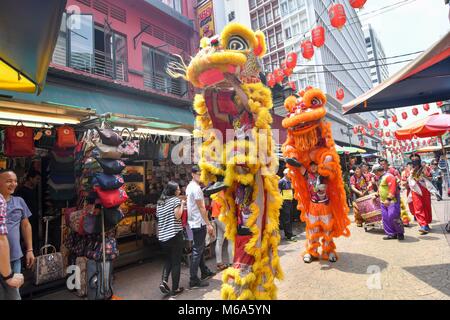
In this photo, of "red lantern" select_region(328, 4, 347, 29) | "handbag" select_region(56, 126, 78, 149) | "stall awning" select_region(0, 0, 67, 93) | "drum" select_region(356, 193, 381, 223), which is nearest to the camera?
"stall awning" select_region(0, 0, 67, 93)

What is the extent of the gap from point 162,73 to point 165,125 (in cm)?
611

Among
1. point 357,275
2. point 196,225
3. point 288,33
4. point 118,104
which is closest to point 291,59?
point 118,104

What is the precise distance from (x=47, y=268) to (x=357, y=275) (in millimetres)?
4695

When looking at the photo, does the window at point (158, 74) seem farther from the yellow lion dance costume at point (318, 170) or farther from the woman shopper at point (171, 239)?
the woman shopper at point (171, 239)

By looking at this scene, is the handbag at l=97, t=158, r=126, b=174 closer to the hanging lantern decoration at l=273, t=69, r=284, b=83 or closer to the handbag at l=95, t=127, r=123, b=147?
the handbag at l=95, t=127, r=123, b=147

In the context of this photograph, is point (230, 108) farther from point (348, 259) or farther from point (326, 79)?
point (326, 79)

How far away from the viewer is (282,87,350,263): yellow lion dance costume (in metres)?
4.29

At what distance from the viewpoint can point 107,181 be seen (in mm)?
3701

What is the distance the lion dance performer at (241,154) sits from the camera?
2328mm

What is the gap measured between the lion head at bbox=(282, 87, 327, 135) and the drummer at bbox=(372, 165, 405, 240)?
281 centimetres

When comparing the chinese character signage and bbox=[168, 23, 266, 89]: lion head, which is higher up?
the chinese character signage

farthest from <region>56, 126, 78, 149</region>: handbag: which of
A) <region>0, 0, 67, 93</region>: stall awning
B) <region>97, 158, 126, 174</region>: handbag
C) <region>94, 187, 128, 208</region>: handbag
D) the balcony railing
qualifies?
the balcony railing

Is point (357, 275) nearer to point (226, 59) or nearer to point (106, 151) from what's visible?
point (226, 59)

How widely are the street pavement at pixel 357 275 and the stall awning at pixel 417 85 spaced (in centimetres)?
270
